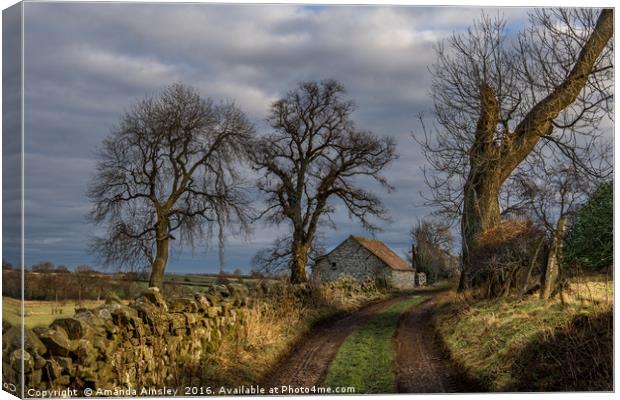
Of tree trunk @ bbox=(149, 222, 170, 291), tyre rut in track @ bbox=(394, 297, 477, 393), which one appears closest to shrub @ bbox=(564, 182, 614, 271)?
tyre rut in track @ bbox=(394, 297, 477, 393)

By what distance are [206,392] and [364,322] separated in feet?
26.1

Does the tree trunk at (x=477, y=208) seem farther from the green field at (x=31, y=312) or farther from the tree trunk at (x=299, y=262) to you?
the green field at (x=31, y=312)

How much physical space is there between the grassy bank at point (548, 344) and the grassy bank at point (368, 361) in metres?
1.23

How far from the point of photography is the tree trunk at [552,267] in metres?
12.3

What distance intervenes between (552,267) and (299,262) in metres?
5.45

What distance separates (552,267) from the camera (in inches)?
523

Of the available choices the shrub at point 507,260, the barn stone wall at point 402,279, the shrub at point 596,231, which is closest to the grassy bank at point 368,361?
the shrub at point 507,260

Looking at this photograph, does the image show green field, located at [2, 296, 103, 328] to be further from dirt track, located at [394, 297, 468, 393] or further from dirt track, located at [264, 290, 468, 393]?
dirt track, located at [394, 297, 468, 393]

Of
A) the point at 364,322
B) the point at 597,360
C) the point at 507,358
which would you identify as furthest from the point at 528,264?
the point at 597,360

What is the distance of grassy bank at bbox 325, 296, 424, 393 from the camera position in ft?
29.8

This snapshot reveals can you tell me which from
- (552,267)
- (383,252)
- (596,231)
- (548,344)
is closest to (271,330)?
(548,344)

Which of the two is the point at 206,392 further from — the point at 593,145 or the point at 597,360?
the point at 593,145

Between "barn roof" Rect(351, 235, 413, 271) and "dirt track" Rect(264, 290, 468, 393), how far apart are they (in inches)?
71.0

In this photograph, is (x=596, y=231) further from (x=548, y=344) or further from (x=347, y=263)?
(x=347, y=263)
